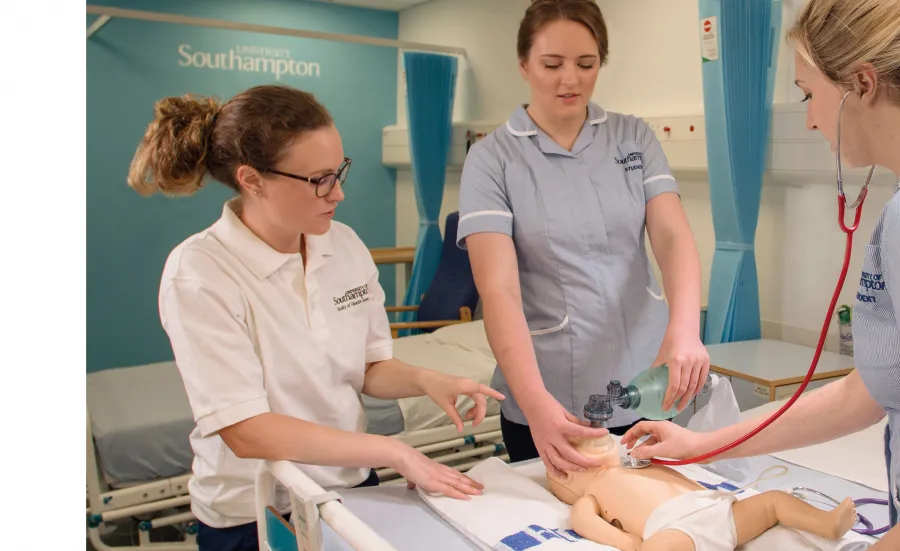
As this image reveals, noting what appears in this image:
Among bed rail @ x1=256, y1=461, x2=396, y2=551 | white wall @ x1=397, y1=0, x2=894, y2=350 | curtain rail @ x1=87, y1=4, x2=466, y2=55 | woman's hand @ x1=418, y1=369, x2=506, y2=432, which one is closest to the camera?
bed rail @ x1=256, y1=461, x2=396, y2=551

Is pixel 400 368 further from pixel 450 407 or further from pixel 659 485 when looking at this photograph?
pixel 659 485

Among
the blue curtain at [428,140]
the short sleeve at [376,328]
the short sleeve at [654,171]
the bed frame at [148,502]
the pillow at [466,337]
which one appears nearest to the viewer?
the short sleeve at [376,328]

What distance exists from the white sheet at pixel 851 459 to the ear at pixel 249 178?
1166 millimetres

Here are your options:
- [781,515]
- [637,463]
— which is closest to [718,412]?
[637,463]

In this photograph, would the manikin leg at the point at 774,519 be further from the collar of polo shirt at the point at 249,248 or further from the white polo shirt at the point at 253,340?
the collar of polo shirt at the point at 249,248

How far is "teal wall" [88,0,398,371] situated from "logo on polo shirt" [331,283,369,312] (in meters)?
4.14

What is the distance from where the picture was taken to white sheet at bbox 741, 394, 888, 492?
1.79m

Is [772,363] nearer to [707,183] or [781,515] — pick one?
[707,183]

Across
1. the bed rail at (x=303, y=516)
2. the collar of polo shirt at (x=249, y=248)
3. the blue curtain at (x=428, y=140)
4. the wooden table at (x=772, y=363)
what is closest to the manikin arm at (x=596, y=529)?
the bed rail at (x=303, y=516)

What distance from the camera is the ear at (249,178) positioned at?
1.60 m

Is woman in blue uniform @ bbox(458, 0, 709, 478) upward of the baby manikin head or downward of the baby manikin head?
upward

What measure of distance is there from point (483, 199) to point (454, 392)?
0.48 metres

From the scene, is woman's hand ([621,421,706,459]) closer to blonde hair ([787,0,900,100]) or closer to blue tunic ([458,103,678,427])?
blue tunic ([458,103,678,427])

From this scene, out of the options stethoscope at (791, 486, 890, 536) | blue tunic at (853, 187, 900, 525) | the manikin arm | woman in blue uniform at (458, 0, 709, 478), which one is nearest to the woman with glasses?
the manikin arm
